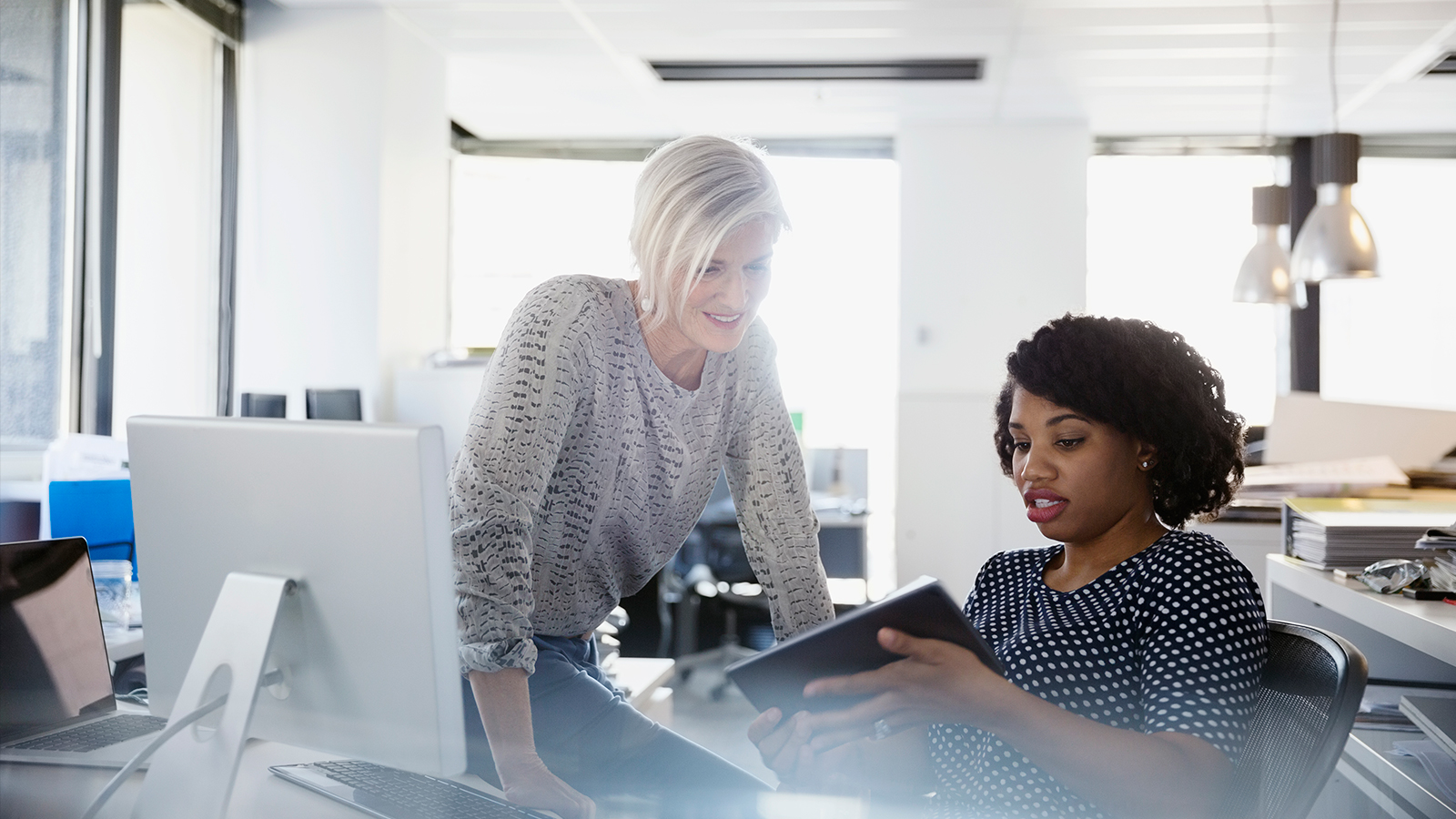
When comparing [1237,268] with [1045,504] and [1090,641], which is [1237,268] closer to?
[1045,504]

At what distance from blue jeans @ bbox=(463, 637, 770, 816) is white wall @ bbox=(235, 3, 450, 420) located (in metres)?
2.86

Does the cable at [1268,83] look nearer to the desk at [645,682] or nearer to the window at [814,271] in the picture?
the window at [814,271]

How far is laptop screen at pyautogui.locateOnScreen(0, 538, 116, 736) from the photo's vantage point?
3.72 feet

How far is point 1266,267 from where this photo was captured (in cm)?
389

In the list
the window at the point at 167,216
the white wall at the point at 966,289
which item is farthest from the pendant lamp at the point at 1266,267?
the window at the point at 167,216

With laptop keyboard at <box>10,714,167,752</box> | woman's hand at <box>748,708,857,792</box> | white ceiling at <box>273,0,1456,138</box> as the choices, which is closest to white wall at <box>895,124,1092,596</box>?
white ceiling at <box>273,0,1456,138</box>

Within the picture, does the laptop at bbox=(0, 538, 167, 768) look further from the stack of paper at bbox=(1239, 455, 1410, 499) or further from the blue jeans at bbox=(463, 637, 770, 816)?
the stack of paper at bbox=(1239, 455, 1410, 499)

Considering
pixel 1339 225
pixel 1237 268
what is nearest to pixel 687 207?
pixel 1339 225

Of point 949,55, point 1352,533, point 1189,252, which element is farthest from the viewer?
point 1189,252

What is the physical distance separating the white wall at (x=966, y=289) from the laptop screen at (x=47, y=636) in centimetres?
457

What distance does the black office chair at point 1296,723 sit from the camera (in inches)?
37.6

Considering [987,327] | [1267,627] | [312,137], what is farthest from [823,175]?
[1267,627]

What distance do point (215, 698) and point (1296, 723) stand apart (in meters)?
1.01

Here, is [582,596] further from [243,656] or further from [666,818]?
[243,656]
